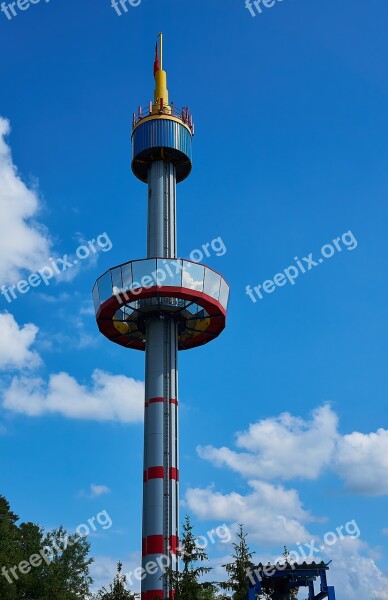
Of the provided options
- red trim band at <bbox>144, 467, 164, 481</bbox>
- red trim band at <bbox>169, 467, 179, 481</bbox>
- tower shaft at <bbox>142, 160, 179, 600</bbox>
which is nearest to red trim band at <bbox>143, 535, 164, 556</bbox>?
tower shaft at <bbox>142, 160, 179, 600</bbox>

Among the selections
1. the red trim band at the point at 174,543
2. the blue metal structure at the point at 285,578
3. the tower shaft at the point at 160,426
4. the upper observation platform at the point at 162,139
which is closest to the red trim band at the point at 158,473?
the tower shaft at the point at 160,426

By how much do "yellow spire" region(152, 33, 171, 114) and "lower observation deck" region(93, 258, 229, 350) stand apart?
615 inches

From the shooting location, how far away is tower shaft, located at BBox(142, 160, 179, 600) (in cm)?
4094

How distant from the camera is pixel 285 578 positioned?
2919cm

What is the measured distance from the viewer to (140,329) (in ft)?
162

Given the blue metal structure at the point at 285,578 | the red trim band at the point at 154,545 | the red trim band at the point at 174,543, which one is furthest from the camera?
the red trim band at the point at 174,543

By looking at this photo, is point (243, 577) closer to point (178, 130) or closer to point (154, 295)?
point (154, 295)

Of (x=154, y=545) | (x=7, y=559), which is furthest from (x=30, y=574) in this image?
(x=154, y=545)

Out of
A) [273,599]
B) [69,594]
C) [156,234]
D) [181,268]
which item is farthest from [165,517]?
[156,234]

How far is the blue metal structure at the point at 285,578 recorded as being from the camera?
91.9 feet

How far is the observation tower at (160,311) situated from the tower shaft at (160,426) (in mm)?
59

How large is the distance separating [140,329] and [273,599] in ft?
76.8

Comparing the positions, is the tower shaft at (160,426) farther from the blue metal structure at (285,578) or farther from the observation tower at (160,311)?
the blue metal structure at (285,578)

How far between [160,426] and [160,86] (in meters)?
28.8
